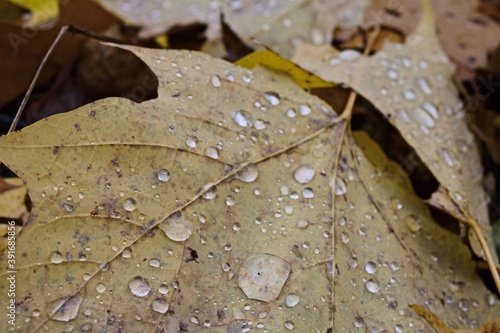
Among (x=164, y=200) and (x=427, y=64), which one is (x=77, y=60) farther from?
(x=427, y=64)

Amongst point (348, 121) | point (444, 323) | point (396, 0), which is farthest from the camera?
point (396, 0)

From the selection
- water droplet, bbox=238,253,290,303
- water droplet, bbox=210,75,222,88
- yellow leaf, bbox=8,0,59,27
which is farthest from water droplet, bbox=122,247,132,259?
yellow leaf, bbox=8,0,59,27

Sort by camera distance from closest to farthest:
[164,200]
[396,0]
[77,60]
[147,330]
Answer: [147,330]
[164,200]
[77,60]
[396,0]

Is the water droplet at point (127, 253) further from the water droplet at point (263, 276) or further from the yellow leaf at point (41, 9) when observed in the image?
the yellow leaf at point (41, 9)

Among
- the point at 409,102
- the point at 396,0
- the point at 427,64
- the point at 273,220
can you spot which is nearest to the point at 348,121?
the point at 409,102

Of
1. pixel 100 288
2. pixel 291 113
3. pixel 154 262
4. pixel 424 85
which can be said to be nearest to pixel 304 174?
pixel 291 113

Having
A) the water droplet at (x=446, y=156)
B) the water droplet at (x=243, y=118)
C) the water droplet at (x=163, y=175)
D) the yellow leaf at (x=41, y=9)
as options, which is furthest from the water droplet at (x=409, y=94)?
the yellow leaf at (x=41, y=9)

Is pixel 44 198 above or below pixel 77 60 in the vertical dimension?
above

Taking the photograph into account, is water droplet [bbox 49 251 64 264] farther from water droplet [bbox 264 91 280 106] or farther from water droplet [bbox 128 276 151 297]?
water droplet [bbox 264 91 280 106]

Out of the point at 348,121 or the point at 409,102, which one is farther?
the point at 409,102
